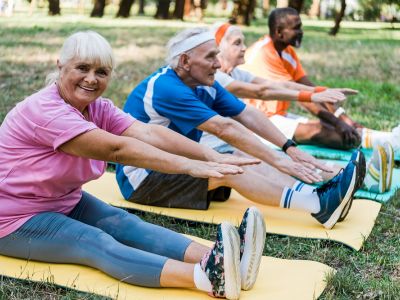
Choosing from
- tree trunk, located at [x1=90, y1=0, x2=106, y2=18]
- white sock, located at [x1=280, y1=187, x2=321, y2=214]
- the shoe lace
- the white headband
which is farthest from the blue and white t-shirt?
tree trunk, located at [x1=90, y1=0, x2=106, y2=18]

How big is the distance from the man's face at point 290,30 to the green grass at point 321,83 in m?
1.67

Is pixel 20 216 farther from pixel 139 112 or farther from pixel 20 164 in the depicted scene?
pixel 139 112

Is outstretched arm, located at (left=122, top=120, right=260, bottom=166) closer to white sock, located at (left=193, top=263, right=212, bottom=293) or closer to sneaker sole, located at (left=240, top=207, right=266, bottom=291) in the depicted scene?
sneaker sole, located at (left=240, top=207, right=266, bottom=291)

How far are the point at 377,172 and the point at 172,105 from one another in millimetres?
1684

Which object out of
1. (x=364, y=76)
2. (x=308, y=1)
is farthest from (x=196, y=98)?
(x=308, y=1)

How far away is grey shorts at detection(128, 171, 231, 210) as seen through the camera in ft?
14.4

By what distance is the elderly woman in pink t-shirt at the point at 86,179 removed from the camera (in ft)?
9.77

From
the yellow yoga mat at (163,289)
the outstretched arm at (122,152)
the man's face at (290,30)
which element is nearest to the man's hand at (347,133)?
the man's face at (290,30)

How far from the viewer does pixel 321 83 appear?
9.89m

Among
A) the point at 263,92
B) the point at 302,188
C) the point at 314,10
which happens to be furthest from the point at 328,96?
the point at 314,10

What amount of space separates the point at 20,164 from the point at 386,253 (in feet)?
6.35

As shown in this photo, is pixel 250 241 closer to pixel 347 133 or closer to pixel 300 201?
pixel 300 201

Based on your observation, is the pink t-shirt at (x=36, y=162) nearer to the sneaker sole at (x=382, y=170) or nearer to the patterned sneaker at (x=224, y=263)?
the patterned sneaker at (x=224, y=263)

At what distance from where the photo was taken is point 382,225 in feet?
14.0
